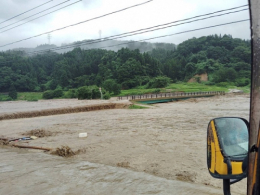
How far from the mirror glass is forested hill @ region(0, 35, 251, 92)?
7526 centimetres

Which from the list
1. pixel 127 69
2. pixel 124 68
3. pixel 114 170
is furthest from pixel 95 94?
pixel 114 170

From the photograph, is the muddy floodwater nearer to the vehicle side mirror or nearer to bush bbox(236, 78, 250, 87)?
the vehicle side mirror

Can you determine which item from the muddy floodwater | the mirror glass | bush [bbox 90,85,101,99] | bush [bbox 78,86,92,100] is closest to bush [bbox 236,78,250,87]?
bush [bbox 90,85,101,99]

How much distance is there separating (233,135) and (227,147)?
0.30 feet

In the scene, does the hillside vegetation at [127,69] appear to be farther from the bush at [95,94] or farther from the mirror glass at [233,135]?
the mirror glass at [233,135]

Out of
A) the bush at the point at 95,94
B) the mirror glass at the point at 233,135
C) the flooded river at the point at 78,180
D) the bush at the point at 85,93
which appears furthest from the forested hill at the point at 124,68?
the mirror glass at the point at 233,135

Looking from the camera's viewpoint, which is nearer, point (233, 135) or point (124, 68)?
point (233, 135)

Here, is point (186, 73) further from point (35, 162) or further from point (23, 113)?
point (35, 162)

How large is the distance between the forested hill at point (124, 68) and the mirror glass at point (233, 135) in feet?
247

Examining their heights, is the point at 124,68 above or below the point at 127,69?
above

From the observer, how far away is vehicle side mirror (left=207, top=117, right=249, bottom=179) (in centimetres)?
125

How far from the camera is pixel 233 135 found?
1.37 metres

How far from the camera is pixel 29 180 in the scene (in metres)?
6.36

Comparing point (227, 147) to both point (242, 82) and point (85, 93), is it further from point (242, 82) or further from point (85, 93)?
point (242, 82)
